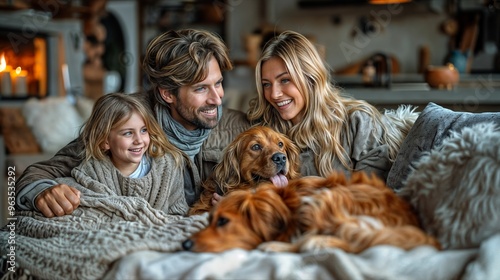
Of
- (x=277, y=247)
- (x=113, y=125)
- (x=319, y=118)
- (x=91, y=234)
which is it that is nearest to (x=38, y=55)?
(x=113, y=125)

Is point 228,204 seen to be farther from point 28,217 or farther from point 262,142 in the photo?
point 28,217

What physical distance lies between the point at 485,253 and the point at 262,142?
3.59 ft

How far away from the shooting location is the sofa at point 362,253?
1.33 meters

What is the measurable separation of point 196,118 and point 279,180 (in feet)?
1.60

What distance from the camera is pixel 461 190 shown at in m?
1.53

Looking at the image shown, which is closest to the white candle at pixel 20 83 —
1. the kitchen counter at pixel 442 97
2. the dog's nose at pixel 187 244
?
the kitchen counter at pixel 442 97

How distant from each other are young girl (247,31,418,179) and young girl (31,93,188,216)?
53cm

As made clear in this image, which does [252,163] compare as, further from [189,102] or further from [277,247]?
[277,247]

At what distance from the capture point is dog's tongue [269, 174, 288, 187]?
2217 millimetres

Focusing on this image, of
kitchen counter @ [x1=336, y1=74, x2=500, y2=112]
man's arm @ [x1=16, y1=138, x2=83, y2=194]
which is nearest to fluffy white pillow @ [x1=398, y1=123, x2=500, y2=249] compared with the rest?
man's arm @ [x1=16, y1=138, x2=83, y2=194]

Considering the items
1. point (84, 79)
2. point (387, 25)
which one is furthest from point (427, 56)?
point (84, 79)

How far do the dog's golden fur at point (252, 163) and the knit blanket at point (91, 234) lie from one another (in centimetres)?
30

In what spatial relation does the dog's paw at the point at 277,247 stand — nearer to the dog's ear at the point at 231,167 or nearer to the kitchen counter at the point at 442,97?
the dog's ear at the point at 231,167

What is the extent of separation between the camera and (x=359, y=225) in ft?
4.83
